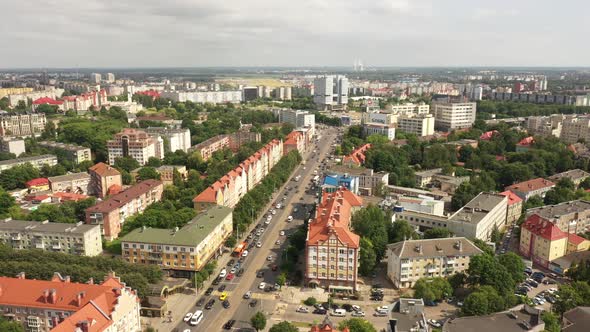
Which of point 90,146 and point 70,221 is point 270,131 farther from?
point 70,221

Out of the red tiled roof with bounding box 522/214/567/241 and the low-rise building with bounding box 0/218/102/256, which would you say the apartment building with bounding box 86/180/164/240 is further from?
the red tiled roof with bounding box 522/214/567/241

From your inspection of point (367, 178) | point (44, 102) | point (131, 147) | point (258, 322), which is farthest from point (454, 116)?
point (44, 102)

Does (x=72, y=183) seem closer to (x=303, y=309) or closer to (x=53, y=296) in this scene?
(x=53, y=296)

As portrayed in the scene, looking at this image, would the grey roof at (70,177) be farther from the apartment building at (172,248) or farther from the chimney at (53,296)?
the chimney at (53,296)

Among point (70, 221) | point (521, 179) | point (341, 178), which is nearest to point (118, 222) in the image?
point (70, 221)

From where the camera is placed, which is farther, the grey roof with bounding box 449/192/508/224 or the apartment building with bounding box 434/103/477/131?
the apartment building with bounding box 434/103/477/131

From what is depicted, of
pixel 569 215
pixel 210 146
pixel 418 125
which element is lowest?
pixel 569 215

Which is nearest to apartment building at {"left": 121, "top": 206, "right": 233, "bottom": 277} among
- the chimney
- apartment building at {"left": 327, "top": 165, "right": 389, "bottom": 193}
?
the chimney
